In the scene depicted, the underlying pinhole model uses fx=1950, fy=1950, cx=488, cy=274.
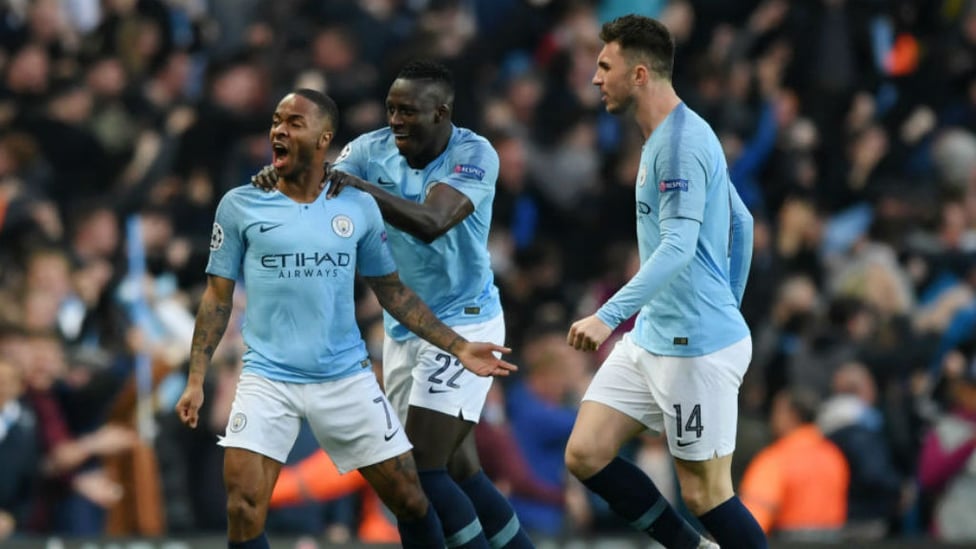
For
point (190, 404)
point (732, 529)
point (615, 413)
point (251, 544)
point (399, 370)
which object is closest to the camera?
point (190, 404)

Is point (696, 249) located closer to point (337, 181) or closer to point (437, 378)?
point (437, 378)

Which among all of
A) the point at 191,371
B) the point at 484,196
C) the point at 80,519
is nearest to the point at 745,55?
the point at 80,519

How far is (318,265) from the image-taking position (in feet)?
25.1

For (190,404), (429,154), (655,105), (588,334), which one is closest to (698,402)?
(588,334)

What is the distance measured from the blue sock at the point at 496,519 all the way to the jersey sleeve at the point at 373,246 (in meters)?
1.14

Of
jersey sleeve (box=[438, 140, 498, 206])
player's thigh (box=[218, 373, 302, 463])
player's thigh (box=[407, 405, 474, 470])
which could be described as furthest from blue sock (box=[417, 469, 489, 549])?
jersey sleeve (box=[438, 140, 498, 206])

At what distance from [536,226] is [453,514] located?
703 centimetres

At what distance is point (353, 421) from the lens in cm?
771

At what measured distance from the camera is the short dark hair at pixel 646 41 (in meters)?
7.88

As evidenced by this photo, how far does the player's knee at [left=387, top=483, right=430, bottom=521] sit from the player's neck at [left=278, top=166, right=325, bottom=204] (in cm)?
121

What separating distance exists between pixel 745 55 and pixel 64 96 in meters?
5.72

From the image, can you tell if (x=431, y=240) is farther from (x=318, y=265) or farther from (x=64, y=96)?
(x=64, y=96)

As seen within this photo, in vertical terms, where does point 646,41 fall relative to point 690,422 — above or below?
above

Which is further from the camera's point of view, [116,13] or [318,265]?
[116,13]
